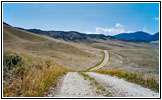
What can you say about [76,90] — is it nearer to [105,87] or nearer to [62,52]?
[105,87]

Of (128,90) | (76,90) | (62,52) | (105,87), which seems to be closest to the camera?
(76,90)

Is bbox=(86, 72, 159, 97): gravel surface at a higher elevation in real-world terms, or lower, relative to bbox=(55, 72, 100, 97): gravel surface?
lower

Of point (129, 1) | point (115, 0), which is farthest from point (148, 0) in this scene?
point (115, 0)

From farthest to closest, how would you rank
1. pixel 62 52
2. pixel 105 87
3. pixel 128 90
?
1. pixel 62 52
2. pixel 105 87
3. pixel 128 90

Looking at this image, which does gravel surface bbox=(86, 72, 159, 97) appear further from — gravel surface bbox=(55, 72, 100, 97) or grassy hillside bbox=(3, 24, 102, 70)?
grassy hillside bbox=(3, 24, 102, 70)

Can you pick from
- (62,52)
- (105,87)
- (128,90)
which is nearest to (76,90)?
(105,87)

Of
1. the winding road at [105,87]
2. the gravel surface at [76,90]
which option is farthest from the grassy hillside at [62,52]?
the gravel surface at [76,90]

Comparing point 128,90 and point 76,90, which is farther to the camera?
point 128,90

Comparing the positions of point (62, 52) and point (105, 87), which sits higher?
point (62, 52)

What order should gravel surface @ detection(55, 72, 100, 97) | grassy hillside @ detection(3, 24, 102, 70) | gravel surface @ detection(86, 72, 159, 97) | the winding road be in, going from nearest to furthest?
gravel surface @ detection(55, 72, 100, 97) < the winding road < gravel surface @ detection(86, 72, 159, 97) < grassy hillside @ detection(3, 24, 102, 70)

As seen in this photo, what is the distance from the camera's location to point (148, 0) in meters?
6.92

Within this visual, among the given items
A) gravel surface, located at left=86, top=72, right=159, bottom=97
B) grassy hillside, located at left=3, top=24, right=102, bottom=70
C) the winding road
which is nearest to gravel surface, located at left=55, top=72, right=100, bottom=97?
the winding road

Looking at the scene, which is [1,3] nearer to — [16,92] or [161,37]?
[16,92]

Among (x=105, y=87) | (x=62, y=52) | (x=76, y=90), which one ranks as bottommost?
(x=105, y=87)
